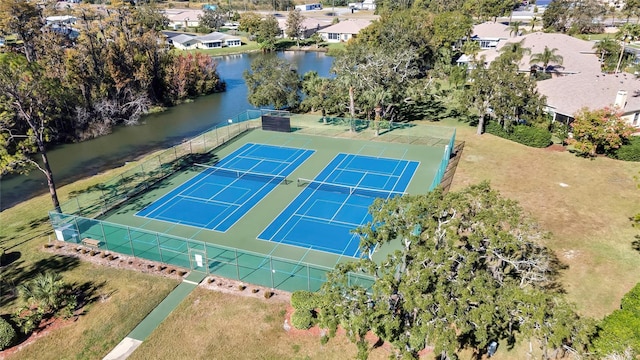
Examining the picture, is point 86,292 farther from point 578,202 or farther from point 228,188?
point 578,202

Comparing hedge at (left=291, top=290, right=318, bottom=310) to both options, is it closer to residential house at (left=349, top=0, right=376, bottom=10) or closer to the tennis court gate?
the tennis court gate

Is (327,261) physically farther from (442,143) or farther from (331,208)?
(442,143)

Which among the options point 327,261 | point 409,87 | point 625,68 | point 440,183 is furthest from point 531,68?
point 327,261

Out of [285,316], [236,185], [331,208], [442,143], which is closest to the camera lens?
[285,316]

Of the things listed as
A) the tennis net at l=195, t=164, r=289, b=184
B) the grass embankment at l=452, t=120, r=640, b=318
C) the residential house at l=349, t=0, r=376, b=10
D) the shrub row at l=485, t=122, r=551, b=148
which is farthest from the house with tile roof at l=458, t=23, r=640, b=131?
the residential house at l=349, t=0, r=376, b=10

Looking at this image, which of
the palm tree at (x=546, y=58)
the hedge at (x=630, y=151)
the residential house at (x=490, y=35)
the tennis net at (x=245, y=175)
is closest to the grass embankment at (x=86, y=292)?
the tennis net at (x=245, y=175)

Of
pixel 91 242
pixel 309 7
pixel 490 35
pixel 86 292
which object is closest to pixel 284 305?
pixel 86 292
